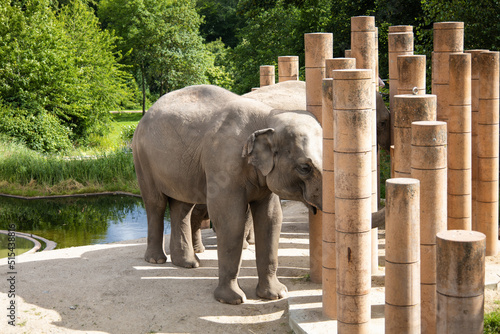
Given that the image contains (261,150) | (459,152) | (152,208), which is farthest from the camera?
(152,208)

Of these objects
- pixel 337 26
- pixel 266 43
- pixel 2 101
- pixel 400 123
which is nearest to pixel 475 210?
pixel 400 123

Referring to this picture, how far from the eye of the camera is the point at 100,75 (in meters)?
28.1

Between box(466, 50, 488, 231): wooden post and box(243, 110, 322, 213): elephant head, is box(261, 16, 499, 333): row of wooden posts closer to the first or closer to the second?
box(243, 110, 322, 213): elephant head

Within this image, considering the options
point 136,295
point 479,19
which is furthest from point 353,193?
point 479,19

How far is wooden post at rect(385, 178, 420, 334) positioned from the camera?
221 inches

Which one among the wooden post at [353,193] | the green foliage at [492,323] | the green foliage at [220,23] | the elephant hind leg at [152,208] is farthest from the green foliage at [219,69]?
the wooden post at [353,193]

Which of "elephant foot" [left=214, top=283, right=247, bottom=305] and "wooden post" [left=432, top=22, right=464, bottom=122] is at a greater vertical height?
"wooden post" [left=432, top=22, right=464, bottom=122]

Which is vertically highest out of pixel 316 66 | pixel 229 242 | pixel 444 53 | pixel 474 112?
pixel 444 53

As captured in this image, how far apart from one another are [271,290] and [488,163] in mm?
3376

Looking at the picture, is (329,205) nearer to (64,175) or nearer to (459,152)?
(459,152)

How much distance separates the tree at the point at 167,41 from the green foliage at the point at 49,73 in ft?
19.7

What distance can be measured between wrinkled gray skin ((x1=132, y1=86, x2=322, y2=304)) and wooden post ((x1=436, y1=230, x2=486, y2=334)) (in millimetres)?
2443

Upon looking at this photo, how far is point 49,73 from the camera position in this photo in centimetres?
2403

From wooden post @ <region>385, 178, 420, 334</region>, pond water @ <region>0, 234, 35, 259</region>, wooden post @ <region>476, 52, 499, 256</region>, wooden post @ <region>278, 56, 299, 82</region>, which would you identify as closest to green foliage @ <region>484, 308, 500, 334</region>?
wooden post @ <region>385, 178, 420, 334</region>
